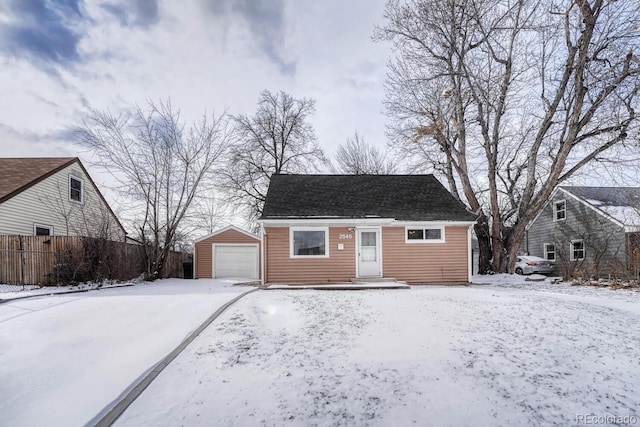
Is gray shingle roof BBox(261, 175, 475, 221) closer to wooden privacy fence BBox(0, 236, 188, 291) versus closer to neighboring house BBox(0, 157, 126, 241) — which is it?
wooden privacy fence BBox(0, 236, 188, 291)

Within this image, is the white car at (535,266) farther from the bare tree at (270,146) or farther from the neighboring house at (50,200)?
the neighboring house at (50,200)

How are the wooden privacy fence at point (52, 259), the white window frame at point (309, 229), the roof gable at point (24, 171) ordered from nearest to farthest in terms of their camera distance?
the wooden privacy fence at point (52, 259)
the white window frame at point (309, 229)
the roof gable at point (24, 171)

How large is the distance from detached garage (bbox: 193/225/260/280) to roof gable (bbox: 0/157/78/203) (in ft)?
24.0

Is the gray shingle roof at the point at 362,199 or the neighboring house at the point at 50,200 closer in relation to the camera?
the gray shingle roof at the point at 362,199

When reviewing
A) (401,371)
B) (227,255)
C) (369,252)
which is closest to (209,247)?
(227,255)

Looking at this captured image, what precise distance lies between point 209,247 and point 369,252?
30.4 ft

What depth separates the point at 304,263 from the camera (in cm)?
1270

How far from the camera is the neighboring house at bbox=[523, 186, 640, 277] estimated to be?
50.1ft

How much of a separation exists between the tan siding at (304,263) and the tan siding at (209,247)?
5.33 m

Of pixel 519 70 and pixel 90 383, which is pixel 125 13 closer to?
pixel 90 383

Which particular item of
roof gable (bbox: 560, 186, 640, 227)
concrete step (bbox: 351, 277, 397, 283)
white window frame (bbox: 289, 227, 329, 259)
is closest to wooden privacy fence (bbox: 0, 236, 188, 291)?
white window frame (bbox: 289, 227, 329, 259)

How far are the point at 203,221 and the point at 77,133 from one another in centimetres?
712

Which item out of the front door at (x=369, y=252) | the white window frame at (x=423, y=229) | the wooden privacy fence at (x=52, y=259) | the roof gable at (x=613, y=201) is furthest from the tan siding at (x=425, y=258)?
the wooden privacy fence at (x=52, y=259)

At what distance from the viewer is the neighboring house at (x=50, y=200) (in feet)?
44.8
